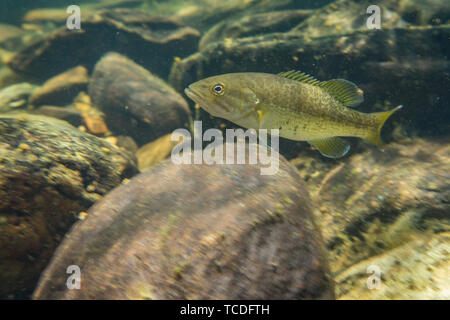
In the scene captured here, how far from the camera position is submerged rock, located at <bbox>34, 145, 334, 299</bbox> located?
1.68 meters

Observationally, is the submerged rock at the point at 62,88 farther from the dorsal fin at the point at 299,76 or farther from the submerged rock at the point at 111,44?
the dorsal fin at the point at 299,76

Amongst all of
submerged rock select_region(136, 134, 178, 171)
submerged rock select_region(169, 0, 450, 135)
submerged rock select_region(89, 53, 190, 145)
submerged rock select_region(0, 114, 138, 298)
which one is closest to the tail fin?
submerged rock select_region(169, 0, 450, 135)

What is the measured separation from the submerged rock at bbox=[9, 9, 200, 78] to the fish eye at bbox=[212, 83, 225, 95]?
684 cm

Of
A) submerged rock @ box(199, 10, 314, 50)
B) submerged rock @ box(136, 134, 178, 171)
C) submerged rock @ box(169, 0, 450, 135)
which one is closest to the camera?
submerged rock @ box(169, 0, 450, 135)

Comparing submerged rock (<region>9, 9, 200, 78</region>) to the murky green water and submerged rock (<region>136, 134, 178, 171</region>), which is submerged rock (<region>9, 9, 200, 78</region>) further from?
submerged rock (<region>136, 134, 178, 171</region>)

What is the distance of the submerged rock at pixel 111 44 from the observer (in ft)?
25.0

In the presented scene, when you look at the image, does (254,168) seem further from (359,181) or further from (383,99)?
(383,99)

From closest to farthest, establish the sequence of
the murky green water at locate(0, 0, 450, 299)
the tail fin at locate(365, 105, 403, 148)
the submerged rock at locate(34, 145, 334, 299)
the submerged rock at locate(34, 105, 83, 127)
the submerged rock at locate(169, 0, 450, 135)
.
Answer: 1. the submerged rock at locate(34, 145, 334, 299)
2. the murky green water at locate(0, 0, 450, 299)
3. the tail fin at locate(365, 105, 403, 148)
4. the submerged rock at locate(169, 0, 450, 135)
5. the submerged rock at locate(34, 105, 83, 127)

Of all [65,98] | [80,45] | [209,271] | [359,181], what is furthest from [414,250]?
[80,45]

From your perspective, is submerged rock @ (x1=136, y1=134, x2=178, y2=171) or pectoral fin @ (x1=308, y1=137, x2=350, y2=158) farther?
submerged rock @ (x1=136, y1=134, x2=178, y2=171)

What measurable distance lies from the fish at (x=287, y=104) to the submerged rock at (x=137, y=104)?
324 cm

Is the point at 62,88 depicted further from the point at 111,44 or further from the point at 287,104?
the point at 287,104

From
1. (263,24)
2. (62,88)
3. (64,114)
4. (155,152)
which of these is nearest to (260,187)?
(155,152)

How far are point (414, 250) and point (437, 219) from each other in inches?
20.9
